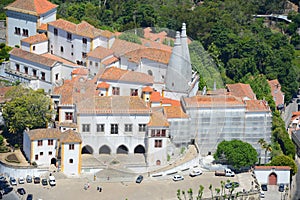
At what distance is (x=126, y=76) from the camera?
63.0 meters

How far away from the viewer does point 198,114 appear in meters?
60.8

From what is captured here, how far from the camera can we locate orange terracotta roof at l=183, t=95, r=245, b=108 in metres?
60.9

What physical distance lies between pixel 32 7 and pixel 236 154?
21335 mm

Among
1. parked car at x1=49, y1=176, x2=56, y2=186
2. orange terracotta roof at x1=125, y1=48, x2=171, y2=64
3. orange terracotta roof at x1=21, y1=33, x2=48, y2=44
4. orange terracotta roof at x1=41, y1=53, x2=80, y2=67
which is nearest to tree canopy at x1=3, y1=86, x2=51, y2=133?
parked car at x1=49, y1=176, x2=56, y2=186

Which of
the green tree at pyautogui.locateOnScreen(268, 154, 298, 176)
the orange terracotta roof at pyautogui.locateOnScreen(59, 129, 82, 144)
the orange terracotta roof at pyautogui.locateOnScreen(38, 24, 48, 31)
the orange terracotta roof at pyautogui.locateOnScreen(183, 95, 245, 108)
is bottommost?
the green tree at pyautogui.locateOnScreen(268, 154, 298, 176)

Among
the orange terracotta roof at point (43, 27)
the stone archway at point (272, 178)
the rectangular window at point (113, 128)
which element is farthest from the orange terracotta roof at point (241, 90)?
the orange terracotta roof at point (43, 27)

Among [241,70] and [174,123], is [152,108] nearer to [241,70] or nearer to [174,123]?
Result: [174,123]

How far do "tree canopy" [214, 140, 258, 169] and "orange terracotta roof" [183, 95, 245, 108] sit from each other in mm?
2611

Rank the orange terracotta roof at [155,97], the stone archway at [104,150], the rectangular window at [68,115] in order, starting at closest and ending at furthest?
1. the stone archway at [104,150]
2. the rectangular window at [68,115]
3. the orange terracotta roof at [155,97]

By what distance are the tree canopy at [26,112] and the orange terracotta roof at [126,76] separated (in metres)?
4.99

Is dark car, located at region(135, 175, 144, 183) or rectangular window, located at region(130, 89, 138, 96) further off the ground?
rectangular window, located at region(130, 89, 138, 96)

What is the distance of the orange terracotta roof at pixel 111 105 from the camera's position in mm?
58906

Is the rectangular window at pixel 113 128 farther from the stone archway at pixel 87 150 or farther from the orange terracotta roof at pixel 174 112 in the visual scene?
the orange terracotta roof at pixel 174 112

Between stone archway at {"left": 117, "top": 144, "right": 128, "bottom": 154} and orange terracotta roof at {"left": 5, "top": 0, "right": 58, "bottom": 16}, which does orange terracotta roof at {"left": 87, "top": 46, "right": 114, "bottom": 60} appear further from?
stone archway at {"left": 117, "top": 144, "right": 128, "bottom": 154}
